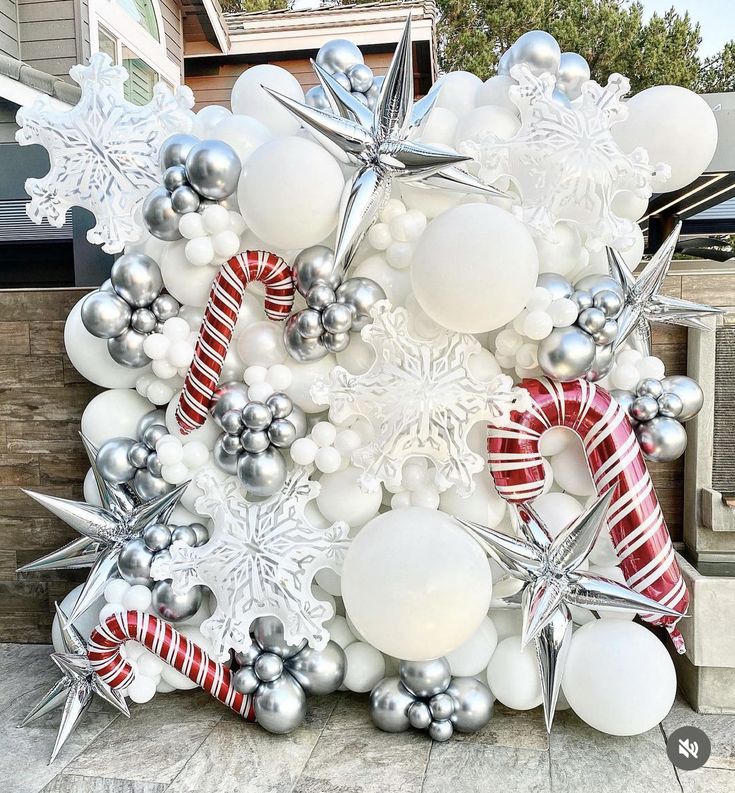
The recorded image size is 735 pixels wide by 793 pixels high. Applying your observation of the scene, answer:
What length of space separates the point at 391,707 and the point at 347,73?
1.80 meters

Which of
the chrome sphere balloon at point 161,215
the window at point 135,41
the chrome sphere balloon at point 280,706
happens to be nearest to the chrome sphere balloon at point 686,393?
the chrome sphere balloon at point 280,706

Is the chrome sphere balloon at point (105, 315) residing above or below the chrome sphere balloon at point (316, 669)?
above

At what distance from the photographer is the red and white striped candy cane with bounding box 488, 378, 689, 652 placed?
191cm

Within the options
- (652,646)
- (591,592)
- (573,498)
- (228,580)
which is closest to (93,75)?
(228,580)

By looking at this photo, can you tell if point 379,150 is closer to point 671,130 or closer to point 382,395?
point 382,395

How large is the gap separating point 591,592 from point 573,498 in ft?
1.08

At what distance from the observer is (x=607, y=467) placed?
1.94m

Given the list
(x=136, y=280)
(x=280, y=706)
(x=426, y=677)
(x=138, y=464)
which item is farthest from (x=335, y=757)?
(x=136, y=280)

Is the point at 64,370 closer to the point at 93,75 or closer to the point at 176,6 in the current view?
the point at 93,75

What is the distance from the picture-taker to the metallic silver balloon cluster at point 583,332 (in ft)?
6.04

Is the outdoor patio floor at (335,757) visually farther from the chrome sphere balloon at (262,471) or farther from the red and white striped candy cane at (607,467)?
the chrome sphere balloon at (262,471)

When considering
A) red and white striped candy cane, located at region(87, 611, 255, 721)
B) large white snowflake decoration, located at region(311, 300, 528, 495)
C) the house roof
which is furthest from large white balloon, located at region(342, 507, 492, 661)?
the house roof

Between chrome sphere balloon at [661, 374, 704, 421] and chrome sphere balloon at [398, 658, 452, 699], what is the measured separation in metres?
0.97

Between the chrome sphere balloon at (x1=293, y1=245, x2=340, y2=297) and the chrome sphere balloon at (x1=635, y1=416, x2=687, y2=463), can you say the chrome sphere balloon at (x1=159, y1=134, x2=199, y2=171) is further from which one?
the chrome sphere balloon at (x1=635, y1=416, x2=687, y2=463)
